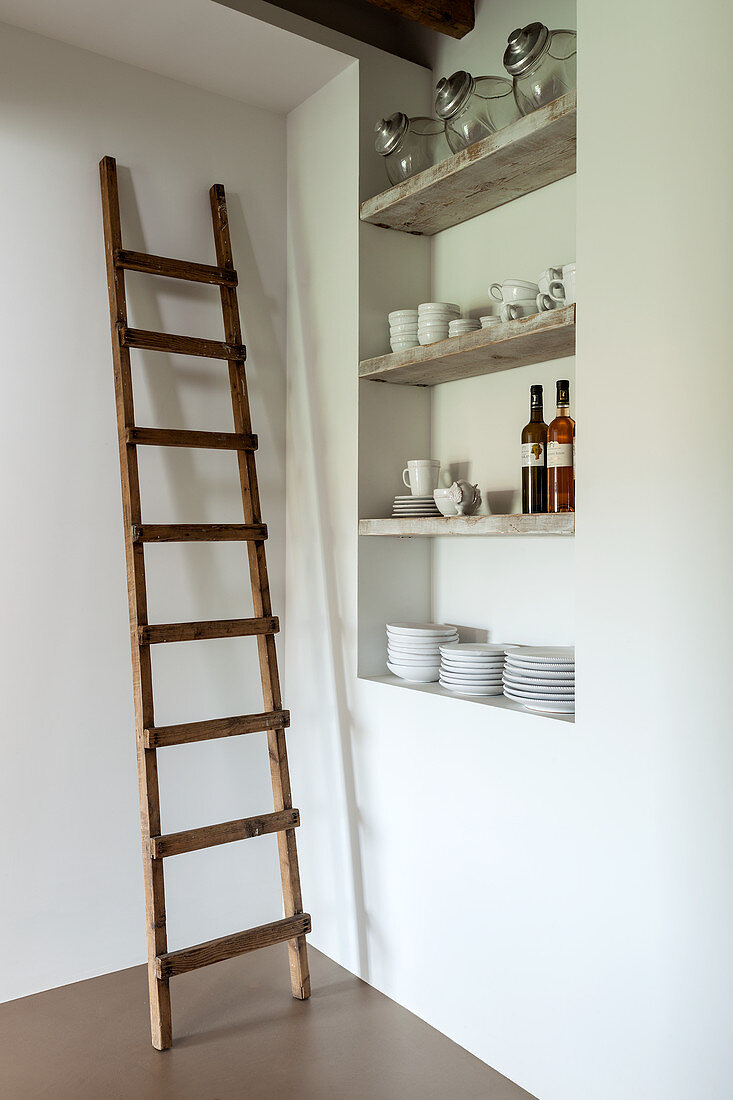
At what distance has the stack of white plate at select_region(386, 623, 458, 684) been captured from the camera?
2602 mm

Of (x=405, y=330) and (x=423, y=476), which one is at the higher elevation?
(x=405, y=330)

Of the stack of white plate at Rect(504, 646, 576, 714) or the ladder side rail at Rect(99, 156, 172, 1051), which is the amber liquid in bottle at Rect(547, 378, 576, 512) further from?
the ladder side rail at Rect(99, 156, 172, 1051)

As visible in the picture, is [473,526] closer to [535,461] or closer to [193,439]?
[535,461]

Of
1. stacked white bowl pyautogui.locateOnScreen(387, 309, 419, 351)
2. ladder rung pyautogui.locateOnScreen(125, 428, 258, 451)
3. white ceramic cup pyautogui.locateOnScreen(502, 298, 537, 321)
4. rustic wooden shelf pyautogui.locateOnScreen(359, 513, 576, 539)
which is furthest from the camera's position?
stacked white bowl pyautogui.locateOnScreen(387, 309, 419, 351)

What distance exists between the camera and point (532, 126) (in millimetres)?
2164

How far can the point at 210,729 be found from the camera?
2562 mm

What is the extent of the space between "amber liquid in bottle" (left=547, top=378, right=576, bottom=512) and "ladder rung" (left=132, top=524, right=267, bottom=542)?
967 mm

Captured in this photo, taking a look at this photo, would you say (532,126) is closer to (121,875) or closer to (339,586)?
(339,586)

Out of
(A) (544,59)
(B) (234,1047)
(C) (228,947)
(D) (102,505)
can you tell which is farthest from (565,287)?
(B) (234,1047)

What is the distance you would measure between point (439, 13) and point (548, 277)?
107cm

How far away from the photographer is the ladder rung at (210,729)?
8.05 ft

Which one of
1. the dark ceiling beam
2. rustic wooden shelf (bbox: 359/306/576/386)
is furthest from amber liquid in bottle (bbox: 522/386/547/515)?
the dark ceiling beam

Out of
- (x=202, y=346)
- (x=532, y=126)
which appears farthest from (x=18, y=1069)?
(x=532, y=126)

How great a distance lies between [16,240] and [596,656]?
2074mm
